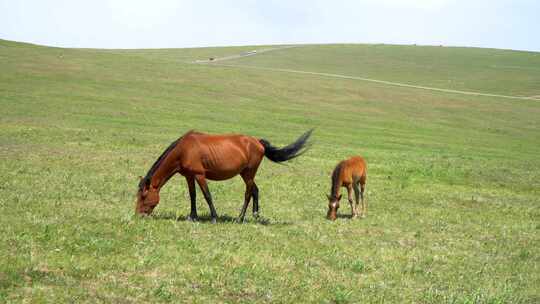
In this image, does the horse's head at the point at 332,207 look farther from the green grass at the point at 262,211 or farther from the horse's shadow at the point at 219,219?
the horse's shadow at the point at 219,219

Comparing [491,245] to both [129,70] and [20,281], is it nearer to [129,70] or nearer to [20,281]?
[20,281]

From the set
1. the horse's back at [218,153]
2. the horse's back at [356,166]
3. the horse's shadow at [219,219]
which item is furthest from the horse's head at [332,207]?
the horse's back at [218,153]

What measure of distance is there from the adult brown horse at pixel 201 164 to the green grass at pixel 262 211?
29.1 inches

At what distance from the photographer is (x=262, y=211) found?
1723cm

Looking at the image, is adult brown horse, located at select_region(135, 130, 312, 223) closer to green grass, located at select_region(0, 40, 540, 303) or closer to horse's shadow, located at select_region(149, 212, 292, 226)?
horse's shadow, located at select_region(149, 212, 292, 226)

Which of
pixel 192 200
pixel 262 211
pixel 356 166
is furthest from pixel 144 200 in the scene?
pixel 356 166

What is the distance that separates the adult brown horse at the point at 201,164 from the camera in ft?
45.9

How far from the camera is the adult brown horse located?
1399 centimetres

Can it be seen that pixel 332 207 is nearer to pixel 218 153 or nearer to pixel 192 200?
pixel 218 153

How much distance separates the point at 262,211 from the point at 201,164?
11.1ft

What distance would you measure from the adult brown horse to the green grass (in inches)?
29.1

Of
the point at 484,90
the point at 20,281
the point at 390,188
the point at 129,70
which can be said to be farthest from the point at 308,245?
the point at 484,90

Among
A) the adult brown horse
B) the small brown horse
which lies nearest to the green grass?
the small brown horse

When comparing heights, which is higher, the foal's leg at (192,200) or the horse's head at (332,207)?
the foal's leg at (192,200)
